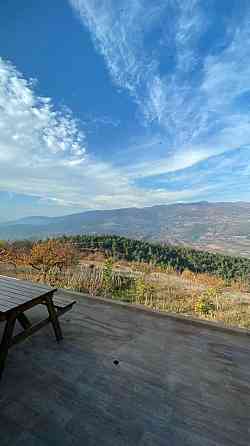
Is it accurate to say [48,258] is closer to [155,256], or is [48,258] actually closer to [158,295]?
[158,295]

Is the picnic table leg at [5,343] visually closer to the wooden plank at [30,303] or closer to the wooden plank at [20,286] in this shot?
the wooden plank at [30,303]

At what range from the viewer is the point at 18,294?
76.8 inches

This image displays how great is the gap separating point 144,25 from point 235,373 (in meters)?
6.38

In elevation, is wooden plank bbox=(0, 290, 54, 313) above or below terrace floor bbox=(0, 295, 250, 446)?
above

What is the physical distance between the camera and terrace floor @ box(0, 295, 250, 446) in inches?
50.4

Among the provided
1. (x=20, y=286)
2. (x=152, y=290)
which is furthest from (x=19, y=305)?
(x=152, y=290)

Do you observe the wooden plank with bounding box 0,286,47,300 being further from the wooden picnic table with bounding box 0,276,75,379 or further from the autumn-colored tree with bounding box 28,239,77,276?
the autumn-colored tree with bounding box 28,239,77,276

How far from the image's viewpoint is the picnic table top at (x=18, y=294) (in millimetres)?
1710

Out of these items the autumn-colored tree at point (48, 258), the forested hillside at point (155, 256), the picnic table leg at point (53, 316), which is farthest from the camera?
the forested hillside at point (155, 256)

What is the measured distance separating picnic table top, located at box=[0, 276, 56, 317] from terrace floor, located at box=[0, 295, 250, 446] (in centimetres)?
52

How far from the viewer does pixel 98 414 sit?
1393 millimetres

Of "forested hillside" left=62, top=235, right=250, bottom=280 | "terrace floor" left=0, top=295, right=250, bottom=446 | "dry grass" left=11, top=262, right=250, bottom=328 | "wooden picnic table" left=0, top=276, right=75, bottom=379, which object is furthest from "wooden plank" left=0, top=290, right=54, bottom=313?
"forested hillside" left=62, top=235, right=250, bottom=280

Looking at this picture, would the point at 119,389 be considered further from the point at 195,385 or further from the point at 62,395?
the point at 195,385

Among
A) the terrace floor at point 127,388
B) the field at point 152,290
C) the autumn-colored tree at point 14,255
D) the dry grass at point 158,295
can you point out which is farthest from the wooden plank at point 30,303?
the autumn-colored tree at point 14,255
